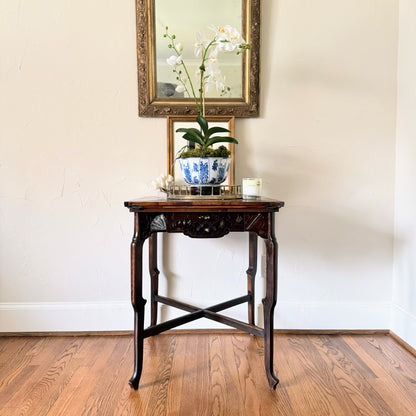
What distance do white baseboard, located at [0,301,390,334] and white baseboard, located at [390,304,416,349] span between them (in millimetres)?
41

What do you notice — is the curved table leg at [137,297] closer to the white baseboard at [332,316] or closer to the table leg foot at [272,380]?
the table leg foot at [272,380]

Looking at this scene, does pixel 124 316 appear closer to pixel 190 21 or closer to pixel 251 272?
pixel 251 272

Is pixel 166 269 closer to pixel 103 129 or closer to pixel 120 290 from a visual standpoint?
pixel 120 290

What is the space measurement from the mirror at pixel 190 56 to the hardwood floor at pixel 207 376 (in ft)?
4.15

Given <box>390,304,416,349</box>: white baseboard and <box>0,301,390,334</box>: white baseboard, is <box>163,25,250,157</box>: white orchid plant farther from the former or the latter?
<box>390,304,416,349</box>: white baseboard

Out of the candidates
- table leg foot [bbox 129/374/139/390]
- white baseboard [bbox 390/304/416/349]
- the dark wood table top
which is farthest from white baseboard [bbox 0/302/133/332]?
white baseboard [bbox 390/304/416/349]

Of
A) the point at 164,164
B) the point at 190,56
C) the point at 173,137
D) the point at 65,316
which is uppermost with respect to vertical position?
the point at 190,56

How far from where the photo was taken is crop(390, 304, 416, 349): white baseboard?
5.44ft

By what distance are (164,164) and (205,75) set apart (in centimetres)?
53

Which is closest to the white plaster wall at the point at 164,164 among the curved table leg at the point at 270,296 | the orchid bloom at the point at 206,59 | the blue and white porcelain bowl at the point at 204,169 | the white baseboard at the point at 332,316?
the white baseboard at the point at 332,316

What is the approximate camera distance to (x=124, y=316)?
6.06 feet

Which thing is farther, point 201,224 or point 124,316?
point 124,316

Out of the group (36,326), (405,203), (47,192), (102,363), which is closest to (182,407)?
(102,363)

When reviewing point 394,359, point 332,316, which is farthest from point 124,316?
point 394,359
